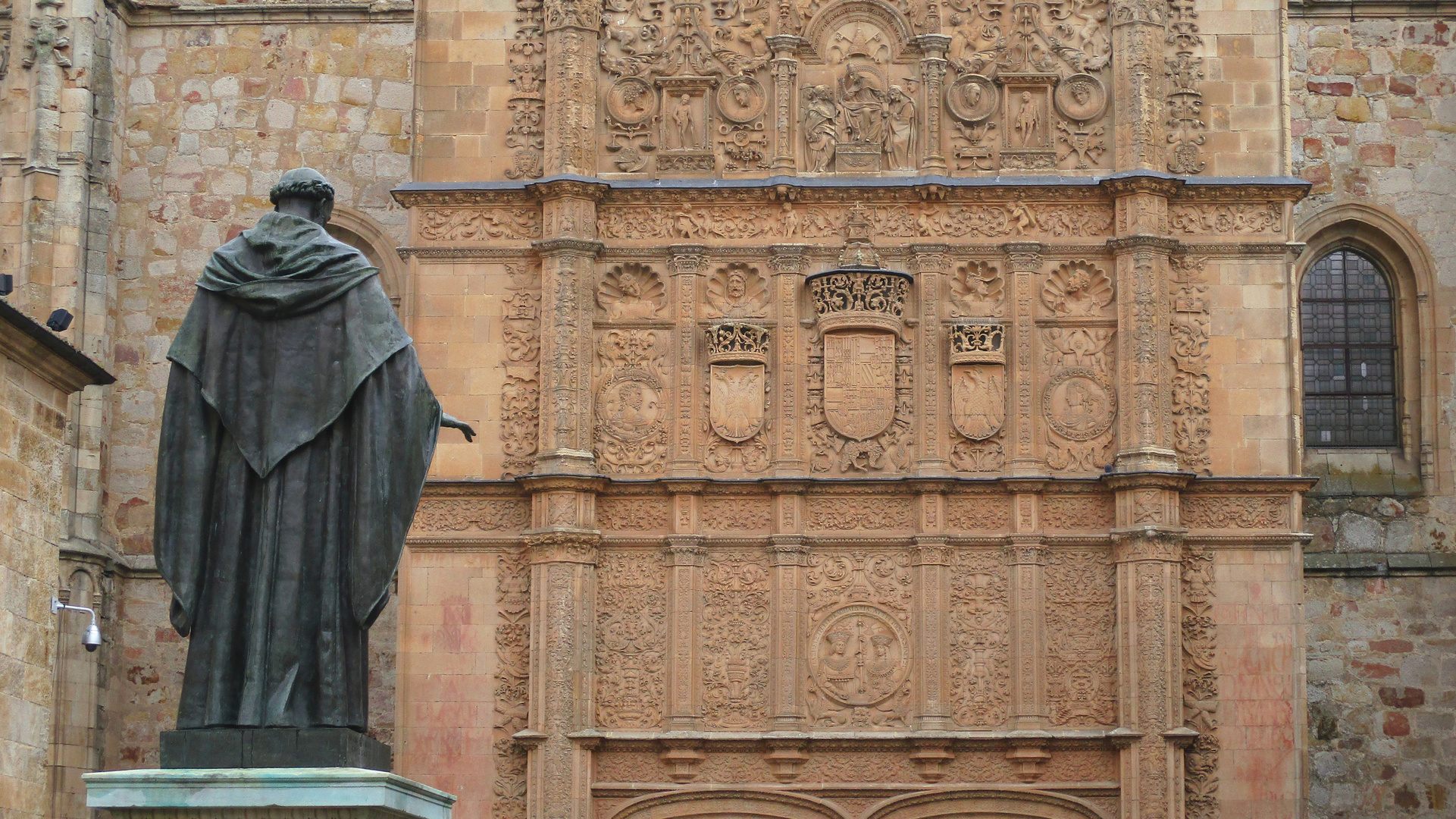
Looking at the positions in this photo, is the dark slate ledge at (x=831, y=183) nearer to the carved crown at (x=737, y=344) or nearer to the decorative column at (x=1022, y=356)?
the decorative column at (x=1022, y=356)

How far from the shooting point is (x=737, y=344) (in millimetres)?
20906

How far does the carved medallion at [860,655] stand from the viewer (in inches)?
804

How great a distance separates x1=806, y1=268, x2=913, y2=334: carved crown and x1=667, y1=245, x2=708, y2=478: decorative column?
110cm

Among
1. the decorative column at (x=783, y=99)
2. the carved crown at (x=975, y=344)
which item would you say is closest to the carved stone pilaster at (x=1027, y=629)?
the carved crown at (x=975, y=344)

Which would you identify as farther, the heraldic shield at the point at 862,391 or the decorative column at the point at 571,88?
the decorative column at the point at 571,88

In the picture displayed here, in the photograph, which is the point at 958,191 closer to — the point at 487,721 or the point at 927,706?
the point at 927,706

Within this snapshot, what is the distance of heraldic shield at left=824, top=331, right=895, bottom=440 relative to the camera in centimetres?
2073

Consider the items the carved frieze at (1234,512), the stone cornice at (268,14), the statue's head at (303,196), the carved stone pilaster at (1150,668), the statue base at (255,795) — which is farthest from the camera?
the stone cornice at (268,14)

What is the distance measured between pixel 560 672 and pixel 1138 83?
7638 mm

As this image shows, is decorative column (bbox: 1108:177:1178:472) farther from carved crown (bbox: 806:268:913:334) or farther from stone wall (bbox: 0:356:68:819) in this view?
stone wall (bbox: 0:356:68:819)

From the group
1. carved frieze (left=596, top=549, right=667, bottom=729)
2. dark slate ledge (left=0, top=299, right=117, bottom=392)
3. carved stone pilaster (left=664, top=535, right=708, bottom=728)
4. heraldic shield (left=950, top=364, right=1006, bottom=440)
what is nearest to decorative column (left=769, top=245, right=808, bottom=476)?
carved stone pilaster (left=664, top=535, right=708, bottom=728)

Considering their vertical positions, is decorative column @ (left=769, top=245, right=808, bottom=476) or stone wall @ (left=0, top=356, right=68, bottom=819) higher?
decorative column @ (left=769, top=245, right=808, bottom=476)

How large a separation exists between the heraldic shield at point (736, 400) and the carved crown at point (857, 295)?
802mm

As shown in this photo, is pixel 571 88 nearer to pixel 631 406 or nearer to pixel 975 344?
pixel 631 406
